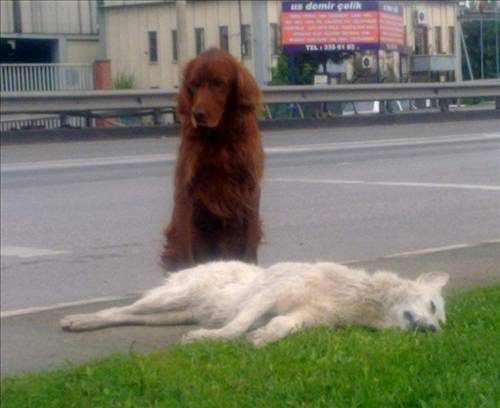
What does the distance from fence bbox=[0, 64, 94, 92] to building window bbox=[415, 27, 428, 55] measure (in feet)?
42.0

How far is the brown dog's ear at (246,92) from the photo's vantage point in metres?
7.13

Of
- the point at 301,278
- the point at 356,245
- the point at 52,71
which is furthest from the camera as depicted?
the point at 52,71

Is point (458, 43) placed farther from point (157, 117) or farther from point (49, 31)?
point (49, 31)

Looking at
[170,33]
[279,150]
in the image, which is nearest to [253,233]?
[279,150]

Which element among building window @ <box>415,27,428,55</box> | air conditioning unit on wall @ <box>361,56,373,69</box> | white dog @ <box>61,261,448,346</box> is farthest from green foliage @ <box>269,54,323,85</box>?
white dog @ <box>61,261,448,346</box>

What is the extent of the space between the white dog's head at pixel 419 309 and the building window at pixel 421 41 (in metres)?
15.3

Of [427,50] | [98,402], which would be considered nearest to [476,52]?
[98,402]

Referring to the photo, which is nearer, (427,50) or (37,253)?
(37,253)

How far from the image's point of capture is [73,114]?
79.0ft

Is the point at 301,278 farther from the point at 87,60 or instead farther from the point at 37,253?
the point at 87,60

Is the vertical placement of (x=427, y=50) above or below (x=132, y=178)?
above

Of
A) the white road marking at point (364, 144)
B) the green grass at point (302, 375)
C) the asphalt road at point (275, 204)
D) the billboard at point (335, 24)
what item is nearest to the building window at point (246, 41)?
the billboard at point (335, 24)

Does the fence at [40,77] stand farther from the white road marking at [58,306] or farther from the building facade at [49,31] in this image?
the white road marking at [58,306]

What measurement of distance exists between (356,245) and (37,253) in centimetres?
283
